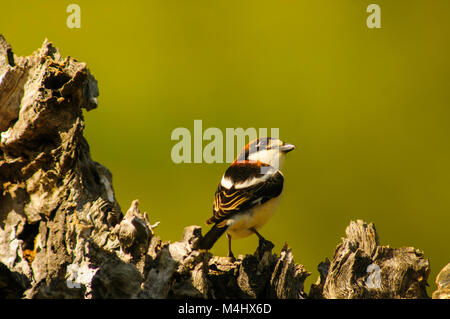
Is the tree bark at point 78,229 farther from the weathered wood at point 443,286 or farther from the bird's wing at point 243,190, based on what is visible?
the bird's wing at point 243,190

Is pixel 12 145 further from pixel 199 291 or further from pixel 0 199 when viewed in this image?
pixel 199 291

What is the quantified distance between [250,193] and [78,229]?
62.7 inches

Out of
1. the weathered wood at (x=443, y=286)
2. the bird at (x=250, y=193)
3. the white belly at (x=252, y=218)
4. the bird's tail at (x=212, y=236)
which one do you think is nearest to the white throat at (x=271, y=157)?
the bird at (x=250, y=193)

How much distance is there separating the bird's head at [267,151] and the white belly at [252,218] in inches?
13.2

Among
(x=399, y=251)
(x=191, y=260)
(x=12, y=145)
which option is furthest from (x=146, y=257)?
(x=399, y=251)

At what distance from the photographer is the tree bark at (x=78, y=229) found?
2.59 metres

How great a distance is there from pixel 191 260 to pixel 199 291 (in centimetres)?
15

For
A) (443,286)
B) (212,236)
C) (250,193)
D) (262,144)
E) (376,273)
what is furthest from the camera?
(262,144)

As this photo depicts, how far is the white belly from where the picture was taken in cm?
410

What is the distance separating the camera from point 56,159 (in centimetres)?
282

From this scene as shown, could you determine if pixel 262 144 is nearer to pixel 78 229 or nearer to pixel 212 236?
pixel 212 236

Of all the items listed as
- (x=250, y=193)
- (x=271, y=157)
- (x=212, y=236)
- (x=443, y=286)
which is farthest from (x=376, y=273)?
(x=271, y=157)

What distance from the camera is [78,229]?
2697 millimetres
